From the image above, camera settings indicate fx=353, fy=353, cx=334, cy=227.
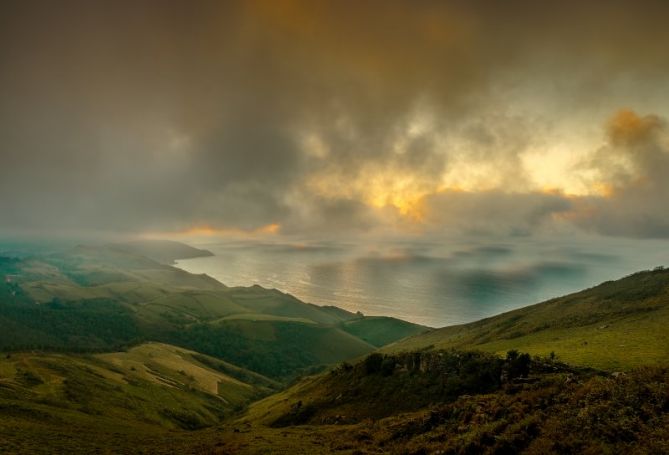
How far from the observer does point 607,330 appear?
6288cm

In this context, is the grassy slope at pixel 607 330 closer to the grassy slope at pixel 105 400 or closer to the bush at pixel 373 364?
the bush at pixel 373 364

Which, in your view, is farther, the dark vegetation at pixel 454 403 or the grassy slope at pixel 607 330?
the grassy slope at pixel 607 330

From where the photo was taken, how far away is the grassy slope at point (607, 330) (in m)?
45.8

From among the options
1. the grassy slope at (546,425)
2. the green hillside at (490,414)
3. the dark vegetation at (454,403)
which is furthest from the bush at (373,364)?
the grassy slope at (546,425)

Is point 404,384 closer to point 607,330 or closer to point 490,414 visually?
point 490,414

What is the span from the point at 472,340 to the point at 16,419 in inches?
4082

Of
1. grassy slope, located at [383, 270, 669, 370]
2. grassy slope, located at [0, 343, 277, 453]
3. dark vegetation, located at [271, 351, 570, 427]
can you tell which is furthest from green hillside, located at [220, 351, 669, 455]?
grassy slope, located at [0, 343, 277, 453]

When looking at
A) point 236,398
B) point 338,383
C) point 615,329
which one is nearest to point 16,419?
point 338,383

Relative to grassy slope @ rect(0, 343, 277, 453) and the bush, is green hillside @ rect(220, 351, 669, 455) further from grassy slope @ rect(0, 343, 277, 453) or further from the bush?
grassy slope @ rect(0, 343, 277, 453)

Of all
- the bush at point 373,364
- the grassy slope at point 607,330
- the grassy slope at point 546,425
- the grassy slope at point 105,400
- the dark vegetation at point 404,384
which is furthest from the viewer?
the bush at point 373,364

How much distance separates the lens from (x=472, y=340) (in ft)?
346

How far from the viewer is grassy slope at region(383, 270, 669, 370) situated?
45.8 metres

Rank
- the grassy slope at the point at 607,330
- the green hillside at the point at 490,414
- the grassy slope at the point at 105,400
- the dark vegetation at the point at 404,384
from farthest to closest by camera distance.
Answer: the grassy slope at the point at 105,400 < the grassy slope at the point at 607,330 < the dark vegetation at the point at 404,384 < the green hillside at the point at 490,414

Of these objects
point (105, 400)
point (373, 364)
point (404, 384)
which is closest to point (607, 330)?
point (404, 384)
